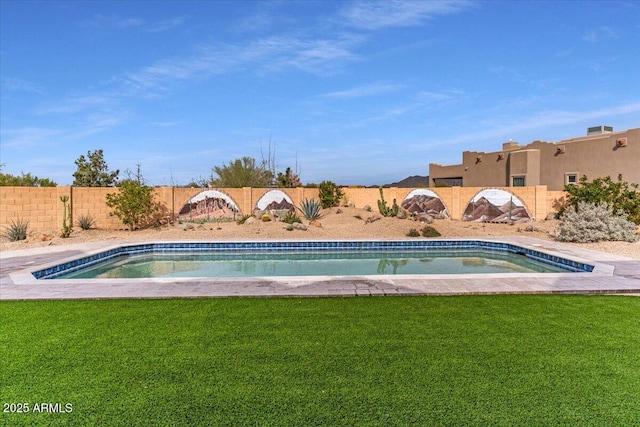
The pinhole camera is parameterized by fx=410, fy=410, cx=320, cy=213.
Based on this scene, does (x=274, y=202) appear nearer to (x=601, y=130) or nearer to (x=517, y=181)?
(x=517, y=181)

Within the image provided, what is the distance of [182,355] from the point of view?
12.9 feet

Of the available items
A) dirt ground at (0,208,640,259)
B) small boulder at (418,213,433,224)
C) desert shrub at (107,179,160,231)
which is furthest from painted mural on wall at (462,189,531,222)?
desert shrub at (107,179,160,231)

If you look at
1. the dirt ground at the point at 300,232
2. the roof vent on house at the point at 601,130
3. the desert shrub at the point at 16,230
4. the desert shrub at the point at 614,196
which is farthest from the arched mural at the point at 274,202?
the roof vent on house at the point at 601,130

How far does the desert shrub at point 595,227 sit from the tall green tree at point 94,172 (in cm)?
2132

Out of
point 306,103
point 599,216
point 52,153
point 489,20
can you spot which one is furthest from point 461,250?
point 52,153

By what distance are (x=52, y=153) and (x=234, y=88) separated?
930cm

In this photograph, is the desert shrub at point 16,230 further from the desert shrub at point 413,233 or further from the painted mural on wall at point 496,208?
the painted mural on wall at point 496,208

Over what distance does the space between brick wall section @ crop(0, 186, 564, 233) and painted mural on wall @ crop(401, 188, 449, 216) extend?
0.76 ft

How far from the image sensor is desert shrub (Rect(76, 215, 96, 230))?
14867 millimetres

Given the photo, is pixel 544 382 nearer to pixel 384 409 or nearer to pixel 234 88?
pixel 384 409

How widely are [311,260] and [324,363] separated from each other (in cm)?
715

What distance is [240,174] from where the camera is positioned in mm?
22688

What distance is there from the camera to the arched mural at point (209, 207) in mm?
17188

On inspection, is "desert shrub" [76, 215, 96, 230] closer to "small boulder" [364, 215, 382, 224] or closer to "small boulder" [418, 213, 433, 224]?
"small boulder" [364, 215, 382, 224]
